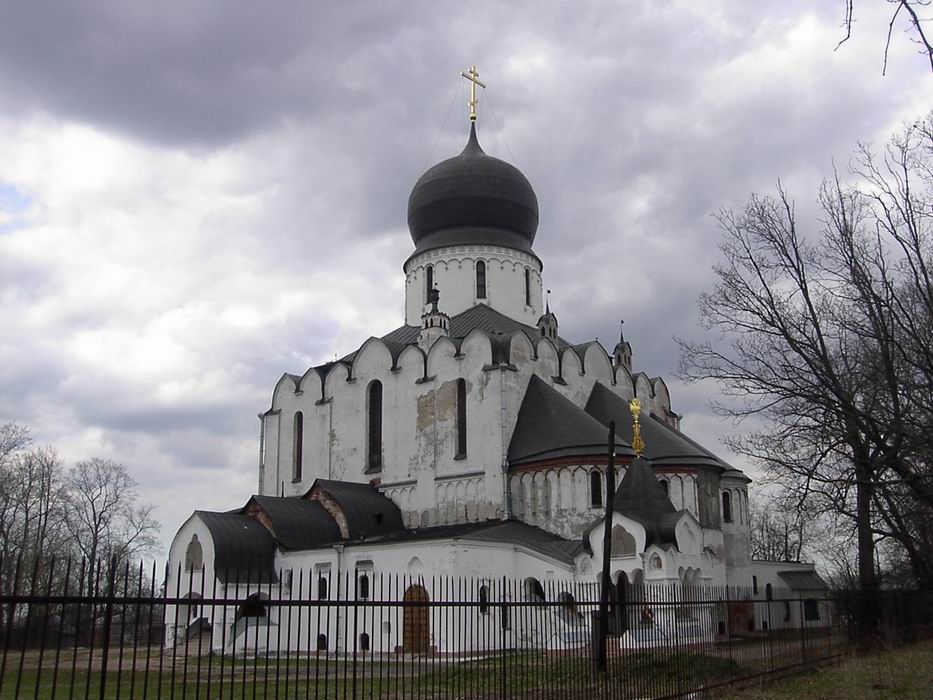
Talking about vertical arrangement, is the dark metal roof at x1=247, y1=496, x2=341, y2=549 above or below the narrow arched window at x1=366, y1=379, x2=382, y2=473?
below

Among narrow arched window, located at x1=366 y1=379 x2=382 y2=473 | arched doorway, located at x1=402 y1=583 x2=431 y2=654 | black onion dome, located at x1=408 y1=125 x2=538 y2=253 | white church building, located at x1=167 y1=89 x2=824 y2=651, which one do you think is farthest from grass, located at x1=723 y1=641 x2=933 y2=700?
black onion dome, located at x1=408 y1=125 x2=538 y2=253

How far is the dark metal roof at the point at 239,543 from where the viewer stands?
28.2m

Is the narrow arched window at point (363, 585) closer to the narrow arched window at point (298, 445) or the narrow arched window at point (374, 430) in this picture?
the narrow arched window at point (374, 430)

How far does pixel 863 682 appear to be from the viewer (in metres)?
14.5

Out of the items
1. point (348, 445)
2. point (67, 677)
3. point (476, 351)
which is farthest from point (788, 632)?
point (348, 445)

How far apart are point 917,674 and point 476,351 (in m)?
19.1

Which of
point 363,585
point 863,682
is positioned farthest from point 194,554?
point 863,682

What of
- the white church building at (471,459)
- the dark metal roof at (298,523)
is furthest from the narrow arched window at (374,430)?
the dark metal roof at (298,523)

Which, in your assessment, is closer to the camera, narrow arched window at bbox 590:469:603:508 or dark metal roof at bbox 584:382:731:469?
narrow arched window at bbox 590:469:603:508

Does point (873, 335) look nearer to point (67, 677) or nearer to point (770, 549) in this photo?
point (67, 677)

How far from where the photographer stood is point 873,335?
1933 centimetres

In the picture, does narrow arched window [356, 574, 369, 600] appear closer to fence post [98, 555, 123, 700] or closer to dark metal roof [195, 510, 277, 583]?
dark metal roof [195, 510, 277, 583]

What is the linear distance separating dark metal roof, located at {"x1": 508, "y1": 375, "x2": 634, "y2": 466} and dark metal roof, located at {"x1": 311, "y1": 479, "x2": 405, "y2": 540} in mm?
5026

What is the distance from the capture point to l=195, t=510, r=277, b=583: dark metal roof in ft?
92.7
